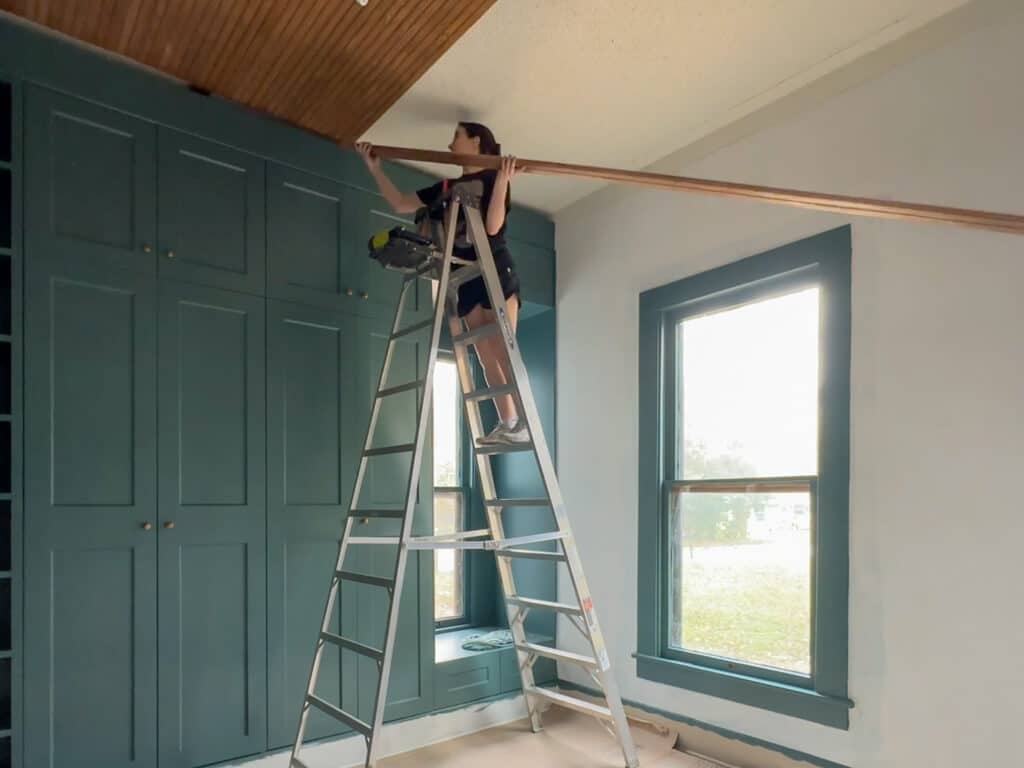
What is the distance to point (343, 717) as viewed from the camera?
221 cm

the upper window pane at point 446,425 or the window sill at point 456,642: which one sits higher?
the upper window pane at point 446,425

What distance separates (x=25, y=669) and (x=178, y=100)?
1925 mm

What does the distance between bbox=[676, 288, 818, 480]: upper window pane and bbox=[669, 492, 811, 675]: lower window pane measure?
0.14m

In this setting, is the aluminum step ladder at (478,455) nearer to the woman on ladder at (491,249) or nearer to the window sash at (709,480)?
the woman on ladder at (491,249)

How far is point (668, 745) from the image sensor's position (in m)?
2.94

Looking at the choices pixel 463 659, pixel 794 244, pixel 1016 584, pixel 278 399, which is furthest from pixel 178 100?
pixel 1016 584

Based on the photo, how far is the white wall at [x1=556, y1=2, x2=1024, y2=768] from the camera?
7.00 feet

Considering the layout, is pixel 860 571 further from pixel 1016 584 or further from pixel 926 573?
pixel 1016 584

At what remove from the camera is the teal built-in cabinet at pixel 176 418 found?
218cm

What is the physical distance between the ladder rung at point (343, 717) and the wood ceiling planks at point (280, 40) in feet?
7.01

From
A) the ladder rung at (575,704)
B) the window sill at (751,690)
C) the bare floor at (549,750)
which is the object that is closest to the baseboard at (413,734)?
the bare floor at (549,750)

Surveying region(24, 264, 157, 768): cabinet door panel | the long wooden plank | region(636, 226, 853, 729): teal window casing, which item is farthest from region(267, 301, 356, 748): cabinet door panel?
region(636, 226, 853, 729): teal window casing

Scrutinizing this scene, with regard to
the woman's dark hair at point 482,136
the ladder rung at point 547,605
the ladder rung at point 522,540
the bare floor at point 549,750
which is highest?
the woman's dark hair at point 482,136

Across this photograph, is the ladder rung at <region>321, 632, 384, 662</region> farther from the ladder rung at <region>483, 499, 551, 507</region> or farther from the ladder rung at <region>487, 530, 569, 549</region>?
the ladder rung at <region>483, 499, 551, 507</region>
